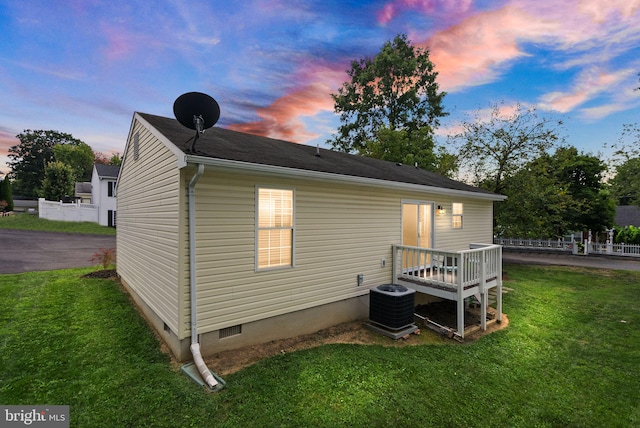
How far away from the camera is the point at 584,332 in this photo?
6172 millimetres

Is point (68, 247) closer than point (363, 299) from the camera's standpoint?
No

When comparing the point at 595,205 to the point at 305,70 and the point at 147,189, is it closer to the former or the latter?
the point at 305,70

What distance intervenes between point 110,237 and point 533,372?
22.8 metres

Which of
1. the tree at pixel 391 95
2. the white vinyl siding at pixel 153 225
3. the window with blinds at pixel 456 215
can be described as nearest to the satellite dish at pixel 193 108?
the white vinyl siding at pixel 153 225

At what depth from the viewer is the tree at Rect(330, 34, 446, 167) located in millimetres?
26547

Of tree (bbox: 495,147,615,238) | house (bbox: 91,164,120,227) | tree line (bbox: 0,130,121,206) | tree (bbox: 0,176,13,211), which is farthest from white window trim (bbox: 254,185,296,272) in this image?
tree line (bbox: 0,130,121,206)

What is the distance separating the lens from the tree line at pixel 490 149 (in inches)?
576

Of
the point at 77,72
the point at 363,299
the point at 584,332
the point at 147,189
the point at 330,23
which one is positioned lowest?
the point at 584,332

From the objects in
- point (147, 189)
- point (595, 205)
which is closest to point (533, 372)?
point (147, 189)

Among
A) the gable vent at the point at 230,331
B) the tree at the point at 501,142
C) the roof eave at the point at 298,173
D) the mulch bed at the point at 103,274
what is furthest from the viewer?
the tree at the point at 501,142

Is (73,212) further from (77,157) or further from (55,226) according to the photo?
(77,157)

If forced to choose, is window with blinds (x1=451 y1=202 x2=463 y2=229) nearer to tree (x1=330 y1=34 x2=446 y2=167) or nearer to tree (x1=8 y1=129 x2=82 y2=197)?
tree (x1=330 y1=34 x2=446 y2=167)

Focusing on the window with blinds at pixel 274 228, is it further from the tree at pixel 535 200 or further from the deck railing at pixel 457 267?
the tree at pixel 535 200

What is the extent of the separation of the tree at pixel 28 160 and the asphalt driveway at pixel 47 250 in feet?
156
